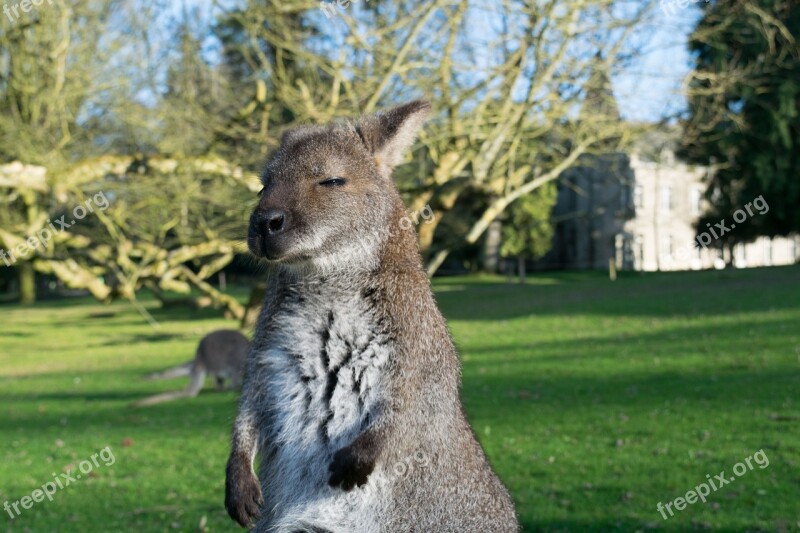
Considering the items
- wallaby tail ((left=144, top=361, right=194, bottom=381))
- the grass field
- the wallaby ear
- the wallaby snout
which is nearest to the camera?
the wallaby snout

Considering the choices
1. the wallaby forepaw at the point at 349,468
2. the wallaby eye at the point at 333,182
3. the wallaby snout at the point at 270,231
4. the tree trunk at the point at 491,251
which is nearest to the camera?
the wallaby forepaw at the point at 349,468

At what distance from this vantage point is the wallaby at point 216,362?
545 inches

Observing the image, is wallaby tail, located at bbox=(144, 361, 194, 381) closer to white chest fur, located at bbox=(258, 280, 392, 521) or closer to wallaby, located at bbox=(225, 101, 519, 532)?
wallaby, located at bbox=(225, 101, 519, 532)

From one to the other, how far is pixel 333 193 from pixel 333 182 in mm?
60

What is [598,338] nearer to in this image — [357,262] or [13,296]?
[357,262]

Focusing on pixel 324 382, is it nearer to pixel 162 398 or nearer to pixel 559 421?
pixel 559 421

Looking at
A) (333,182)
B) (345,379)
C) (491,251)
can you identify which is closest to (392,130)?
(333,182)

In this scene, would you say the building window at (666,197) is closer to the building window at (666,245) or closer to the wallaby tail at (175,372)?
the building window at (666,245)

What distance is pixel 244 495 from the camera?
151 inches

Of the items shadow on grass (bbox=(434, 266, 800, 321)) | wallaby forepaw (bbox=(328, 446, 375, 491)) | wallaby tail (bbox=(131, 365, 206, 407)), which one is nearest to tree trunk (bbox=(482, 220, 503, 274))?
shadow on grass (bbox=(434, 266, 800, 321))

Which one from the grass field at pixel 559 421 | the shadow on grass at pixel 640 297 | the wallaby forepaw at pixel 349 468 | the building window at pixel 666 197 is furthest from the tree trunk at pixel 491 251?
the wallaby forepaw at pixel 349 468

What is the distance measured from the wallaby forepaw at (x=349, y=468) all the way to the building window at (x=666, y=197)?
5260 cm

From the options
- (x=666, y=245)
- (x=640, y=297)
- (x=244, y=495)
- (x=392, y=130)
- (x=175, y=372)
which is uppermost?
(x=392, y=130)

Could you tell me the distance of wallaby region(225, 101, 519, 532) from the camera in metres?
3.65
